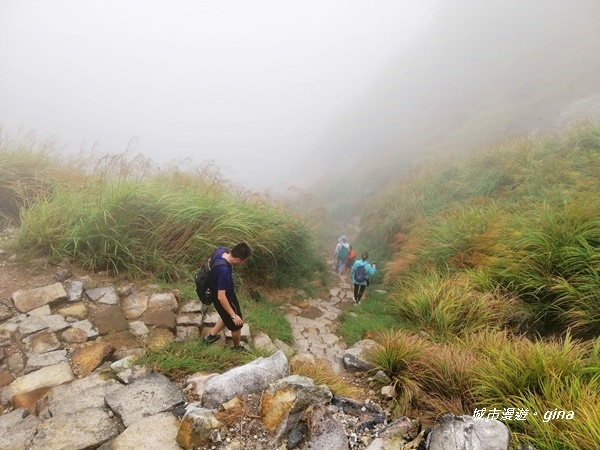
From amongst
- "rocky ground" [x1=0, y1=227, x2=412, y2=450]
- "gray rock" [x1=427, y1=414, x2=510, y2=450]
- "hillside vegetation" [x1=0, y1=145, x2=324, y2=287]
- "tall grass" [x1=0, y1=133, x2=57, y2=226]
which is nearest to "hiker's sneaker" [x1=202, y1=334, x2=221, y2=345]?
"rocky ground" [x1=0, y1=227, x2=412, y2=450]

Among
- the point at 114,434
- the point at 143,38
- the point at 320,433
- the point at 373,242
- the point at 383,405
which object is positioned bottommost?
the point at 373,242

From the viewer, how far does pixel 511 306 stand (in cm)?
457

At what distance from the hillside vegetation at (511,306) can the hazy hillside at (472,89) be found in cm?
987

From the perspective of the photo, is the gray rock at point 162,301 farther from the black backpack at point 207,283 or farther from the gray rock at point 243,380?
the gray rock at point 243,380

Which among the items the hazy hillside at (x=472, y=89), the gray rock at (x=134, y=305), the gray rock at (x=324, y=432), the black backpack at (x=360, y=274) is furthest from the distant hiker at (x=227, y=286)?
the hazy hillside at (x=472, y=89)

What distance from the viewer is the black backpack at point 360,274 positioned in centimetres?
780

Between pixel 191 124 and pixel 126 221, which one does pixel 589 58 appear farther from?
pixel 191 124

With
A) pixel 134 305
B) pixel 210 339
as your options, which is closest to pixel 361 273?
pixel 210 339

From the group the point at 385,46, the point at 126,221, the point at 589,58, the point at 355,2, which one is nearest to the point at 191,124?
the point at 385,46

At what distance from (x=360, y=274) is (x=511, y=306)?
358 cm

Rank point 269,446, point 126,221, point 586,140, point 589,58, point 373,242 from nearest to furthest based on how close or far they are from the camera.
Answer: 1. point 269,446
2. point 126,221
3. point 586,140
4. point 373,242
5. point 589,58

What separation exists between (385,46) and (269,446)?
11419 cm

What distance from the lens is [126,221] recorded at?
5.81 meters

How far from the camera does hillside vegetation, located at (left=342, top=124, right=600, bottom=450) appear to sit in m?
2.55
